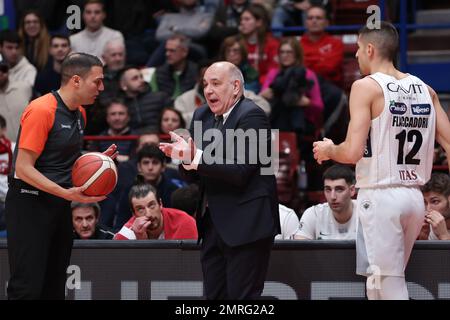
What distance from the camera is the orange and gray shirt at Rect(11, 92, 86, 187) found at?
6289 millimetres

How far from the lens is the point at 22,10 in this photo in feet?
41.4

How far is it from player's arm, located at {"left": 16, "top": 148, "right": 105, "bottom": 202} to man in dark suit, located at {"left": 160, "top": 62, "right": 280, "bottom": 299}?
0.74m

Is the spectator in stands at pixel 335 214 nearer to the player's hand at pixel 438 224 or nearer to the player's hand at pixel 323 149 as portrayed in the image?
the player's hand at pixel 438 224

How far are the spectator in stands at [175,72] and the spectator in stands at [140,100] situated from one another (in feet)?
1.25

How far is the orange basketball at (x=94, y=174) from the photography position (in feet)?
21.0

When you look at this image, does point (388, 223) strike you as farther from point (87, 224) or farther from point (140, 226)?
point (87, 224)

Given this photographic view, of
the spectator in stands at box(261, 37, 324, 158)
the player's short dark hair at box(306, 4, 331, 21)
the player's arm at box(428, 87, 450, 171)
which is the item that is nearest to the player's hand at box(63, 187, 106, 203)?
the player's arm at box(428, 87, 450, 171)

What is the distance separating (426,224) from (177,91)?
4361 mm

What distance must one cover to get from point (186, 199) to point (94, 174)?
7.46 ft

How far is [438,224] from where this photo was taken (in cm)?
710

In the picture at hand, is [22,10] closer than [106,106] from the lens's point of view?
No
